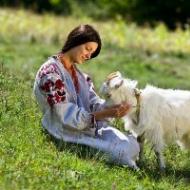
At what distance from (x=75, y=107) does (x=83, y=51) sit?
0.56 metres

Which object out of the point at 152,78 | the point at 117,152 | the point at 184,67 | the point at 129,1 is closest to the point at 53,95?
the point at 117,152

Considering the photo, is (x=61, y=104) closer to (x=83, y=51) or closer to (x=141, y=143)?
(x=83, y=51)

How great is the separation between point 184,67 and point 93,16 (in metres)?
18.1

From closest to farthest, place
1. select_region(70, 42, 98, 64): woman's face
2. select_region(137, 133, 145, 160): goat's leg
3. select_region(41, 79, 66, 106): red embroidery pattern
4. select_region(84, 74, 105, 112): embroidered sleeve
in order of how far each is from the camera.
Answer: select_region(41, 79, 66, 106): red embroidery pattern
select_region(70, 42, 98, 64): woman's face
select_region(84, 74, 105, 112): embroidered sleeve
select_region(137, 133, 145, 160): goat's leg

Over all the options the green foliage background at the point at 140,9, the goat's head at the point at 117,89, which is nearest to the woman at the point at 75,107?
the goat's head at the point at 117,89

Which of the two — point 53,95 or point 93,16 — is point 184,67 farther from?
point 93,16

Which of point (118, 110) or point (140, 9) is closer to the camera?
point (118, 110)

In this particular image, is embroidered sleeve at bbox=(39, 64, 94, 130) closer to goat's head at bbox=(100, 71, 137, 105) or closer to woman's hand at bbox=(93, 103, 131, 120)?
woman's hand at bbox=(93, 103, 131, 120)

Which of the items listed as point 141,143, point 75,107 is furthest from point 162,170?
point 75,107

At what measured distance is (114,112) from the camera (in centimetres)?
696

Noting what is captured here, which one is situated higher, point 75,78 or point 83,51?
point 83,51

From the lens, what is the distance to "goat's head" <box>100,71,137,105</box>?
700 cm

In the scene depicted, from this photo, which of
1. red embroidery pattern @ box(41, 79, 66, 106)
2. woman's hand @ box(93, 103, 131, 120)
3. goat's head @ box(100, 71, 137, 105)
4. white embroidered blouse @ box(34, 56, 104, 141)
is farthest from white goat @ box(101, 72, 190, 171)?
red embroidery pattern @ box(41, 79, 66, 106)

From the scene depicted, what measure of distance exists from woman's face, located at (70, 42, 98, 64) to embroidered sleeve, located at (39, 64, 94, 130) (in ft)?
0.93
